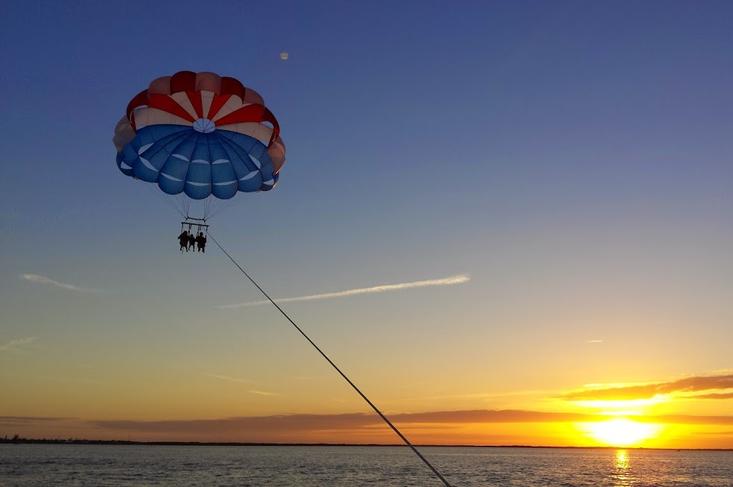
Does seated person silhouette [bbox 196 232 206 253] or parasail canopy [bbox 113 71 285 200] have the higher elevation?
parasail canopy [bbox 113 71 285 200]

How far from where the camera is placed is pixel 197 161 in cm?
2528

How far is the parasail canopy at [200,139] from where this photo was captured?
23906 millimetres

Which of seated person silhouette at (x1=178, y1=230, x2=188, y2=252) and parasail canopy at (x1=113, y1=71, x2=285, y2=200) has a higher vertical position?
parasail canopy at (x1=113, y1=71, x2=285, y2=200)

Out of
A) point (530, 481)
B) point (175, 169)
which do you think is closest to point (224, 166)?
point (175, 169)

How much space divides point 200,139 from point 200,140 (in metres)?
0.04

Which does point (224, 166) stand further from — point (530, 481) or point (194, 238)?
point (530, 481)

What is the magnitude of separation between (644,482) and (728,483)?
422 inches

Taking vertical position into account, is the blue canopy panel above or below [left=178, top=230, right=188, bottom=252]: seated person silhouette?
above

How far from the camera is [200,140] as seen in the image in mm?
25344

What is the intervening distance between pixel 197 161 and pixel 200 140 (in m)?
0.77

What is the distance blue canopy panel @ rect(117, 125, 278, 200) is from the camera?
2495cm

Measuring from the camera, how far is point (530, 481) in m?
77.6

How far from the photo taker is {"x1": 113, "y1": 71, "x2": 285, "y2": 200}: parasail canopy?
23906 mm

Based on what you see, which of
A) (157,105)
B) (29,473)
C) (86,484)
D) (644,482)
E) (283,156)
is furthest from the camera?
(644,482)
